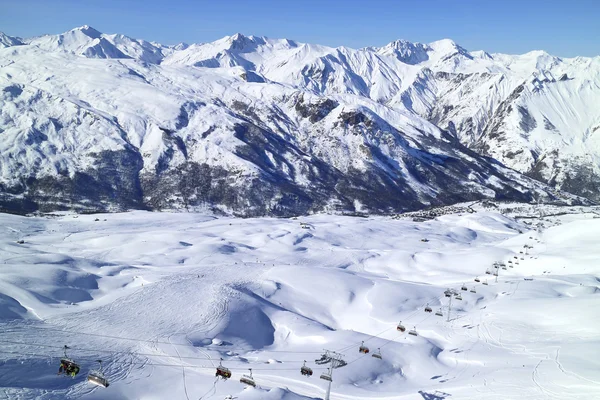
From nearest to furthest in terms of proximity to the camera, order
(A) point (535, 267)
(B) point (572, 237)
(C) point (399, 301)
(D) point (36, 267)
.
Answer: (D) point (36, 267), (C) point (399, 301), (A) point (535, 267), (B) point (572, 237)

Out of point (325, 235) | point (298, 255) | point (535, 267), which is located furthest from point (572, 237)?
point (298, 255)

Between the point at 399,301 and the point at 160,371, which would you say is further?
the point at 399,301

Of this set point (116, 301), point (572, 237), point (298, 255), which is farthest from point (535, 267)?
point (116, 301)

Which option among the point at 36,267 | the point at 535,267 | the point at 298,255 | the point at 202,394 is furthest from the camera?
the point at 298,255

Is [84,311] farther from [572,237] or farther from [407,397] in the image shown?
[572,237]

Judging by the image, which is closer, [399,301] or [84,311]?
[84,311]

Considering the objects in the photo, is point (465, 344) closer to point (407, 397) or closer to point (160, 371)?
point (407, 397)
